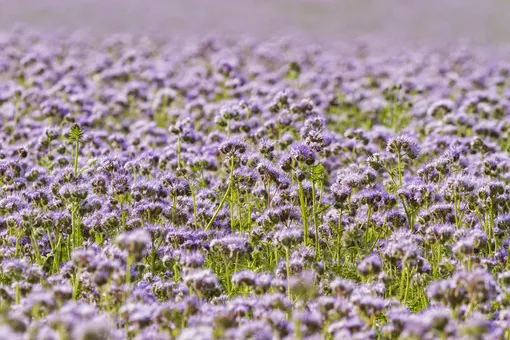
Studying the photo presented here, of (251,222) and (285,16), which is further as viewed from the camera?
(285,16)

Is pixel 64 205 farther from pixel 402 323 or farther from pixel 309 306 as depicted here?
pixel 402 323

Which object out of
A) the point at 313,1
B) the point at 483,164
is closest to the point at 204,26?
the point at 313,1

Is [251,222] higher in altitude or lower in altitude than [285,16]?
higher

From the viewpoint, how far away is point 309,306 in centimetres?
611

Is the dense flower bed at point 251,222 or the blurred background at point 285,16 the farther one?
the blurred background at point 285,16

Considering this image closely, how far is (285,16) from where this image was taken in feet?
172

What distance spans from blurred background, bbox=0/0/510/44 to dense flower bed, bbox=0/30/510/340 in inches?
1087

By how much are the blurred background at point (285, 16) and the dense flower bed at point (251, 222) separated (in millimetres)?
27622

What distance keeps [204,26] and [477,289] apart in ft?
127

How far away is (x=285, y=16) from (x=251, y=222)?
44647 mm

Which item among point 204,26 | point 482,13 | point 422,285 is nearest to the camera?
point 422,285

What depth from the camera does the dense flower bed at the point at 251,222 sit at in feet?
17.6

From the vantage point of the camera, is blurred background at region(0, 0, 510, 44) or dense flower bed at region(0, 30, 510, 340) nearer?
dense flower bed at region(0, 30, 510, 340)

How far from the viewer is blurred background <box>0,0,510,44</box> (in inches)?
1692
